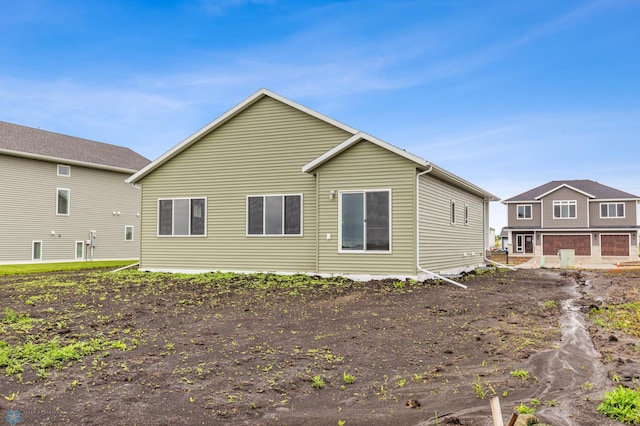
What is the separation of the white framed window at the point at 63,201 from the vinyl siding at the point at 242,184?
11830 millimetres

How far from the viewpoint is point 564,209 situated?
42469 millimetres

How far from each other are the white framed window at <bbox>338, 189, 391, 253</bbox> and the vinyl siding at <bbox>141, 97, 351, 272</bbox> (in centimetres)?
121

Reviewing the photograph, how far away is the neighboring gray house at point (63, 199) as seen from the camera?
2428cm

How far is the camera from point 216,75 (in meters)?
20.0

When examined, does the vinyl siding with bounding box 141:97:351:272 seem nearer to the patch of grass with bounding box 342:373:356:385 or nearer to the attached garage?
the patch of grass with bounding box 342:373:356:385

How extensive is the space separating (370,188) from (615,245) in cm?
3594

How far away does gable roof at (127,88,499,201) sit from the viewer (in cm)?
1348

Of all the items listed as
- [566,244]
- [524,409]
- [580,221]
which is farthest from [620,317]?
[566,244]

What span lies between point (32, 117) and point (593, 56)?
101 feet

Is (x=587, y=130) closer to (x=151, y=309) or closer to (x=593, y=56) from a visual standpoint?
(x=593, y=56)

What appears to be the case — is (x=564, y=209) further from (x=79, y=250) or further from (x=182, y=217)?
(x=79, y=250)

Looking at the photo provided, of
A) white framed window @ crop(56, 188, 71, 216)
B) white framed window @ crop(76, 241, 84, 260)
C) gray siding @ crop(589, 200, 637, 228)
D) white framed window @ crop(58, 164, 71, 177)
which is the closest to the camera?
white framed window @ crop(56, 188, 71, 216)

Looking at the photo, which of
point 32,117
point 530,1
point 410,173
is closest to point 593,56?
point 530,1

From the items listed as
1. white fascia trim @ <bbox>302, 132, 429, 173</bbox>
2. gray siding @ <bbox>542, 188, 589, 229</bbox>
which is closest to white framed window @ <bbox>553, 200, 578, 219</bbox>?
gray siding @ <bbox>542, 188, 589, 229</bbox>
